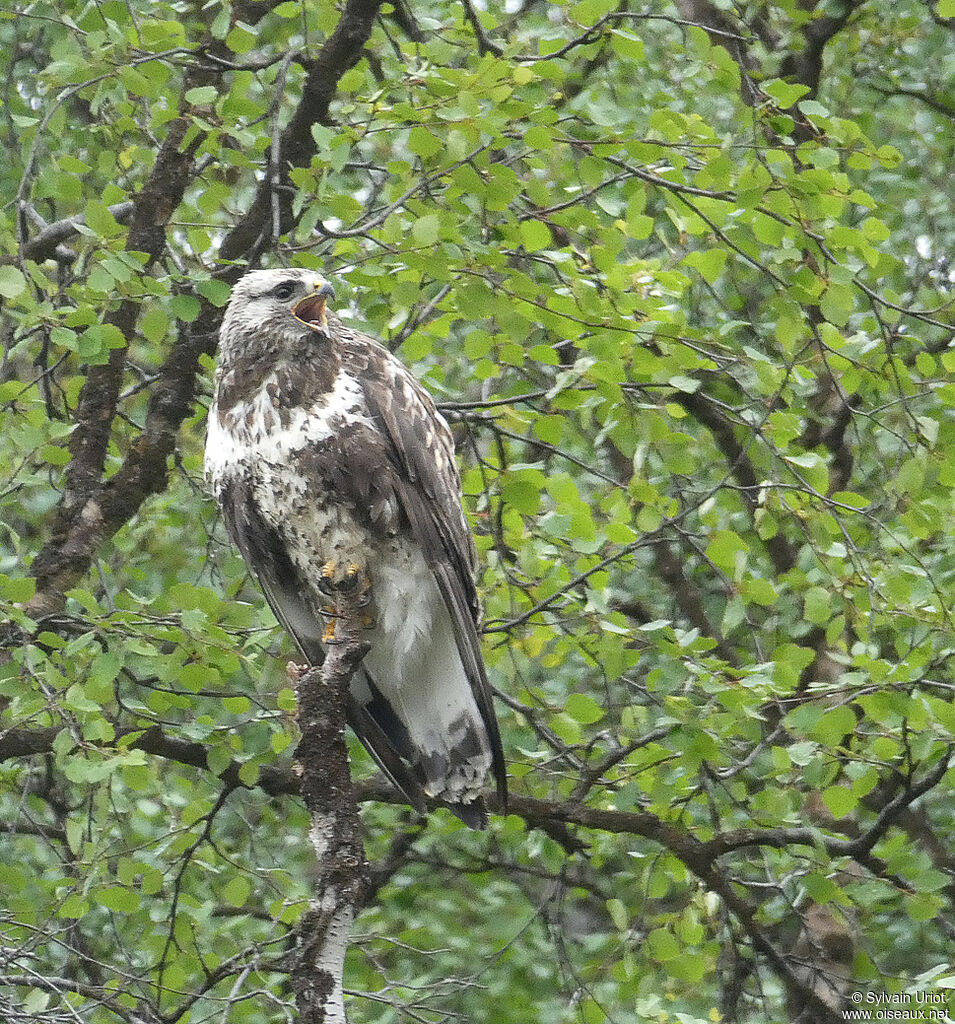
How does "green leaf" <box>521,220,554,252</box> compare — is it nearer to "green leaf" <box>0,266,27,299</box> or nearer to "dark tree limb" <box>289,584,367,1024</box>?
"dark tree limb" <box>289,584,367,1024</box>

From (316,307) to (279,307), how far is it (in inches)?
4.2

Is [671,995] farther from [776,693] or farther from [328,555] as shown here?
[328,555]

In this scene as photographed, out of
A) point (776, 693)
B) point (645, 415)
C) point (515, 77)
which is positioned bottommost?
point (776, 693)

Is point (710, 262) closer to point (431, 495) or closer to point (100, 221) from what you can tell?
point (431, 495)

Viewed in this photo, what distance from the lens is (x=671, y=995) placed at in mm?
4559

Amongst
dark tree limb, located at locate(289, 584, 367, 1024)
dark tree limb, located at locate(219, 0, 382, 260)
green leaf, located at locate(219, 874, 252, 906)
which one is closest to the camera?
dark tree limb, located at locate(289, 584, 367, 1024)

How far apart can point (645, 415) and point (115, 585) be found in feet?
9.83

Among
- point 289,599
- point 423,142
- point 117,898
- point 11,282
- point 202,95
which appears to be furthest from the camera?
point 289,599

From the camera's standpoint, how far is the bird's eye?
13.1ft

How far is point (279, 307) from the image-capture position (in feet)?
13.1

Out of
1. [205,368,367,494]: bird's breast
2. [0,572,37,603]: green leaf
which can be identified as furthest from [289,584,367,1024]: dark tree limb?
[0,572,37,603]: green leaf

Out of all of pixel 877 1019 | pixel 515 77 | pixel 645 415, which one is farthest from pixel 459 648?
pixel 877 1019
